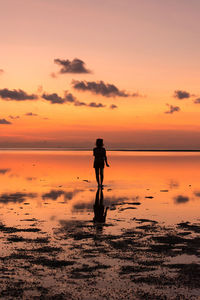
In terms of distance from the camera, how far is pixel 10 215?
44.9 feet

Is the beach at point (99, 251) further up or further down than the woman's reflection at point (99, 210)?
further up

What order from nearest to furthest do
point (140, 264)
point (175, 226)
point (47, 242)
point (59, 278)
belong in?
point (59, 278)
point (140, 264)
point (47, 242)
point (175, 226)

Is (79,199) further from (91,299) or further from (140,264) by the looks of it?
(91,299)

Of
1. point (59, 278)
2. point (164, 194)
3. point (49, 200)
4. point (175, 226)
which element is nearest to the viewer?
point (59, 278)

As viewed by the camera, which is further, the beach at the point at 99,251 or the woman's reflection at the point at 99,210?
the woman's reflection at the point at 99,210

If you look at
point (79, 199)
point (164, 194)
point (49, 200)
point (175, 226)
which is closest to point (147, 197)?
point (164, 194)

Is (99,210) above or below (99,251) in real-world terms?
below

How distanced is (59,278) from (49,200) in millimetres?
11066

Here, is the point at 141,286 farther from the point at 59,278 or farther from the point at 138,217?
the point at 138,217

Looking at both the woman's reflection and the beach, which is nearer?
the beach

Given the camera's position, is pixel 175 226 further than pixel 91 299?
Yes

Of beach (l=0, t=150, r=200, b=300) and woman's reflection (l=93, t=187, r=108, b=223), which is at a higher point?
beach (l=0, t=150, r=200, b=300)

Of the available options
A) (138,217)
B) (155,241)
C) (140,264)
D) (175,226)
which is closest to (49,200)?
(138,217)

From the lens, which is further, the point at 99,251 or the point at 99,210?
the point at 99,210
